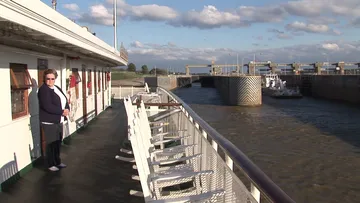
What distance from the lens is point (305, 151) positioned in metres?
14.5

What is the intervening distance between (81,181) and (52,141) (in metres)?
0.75

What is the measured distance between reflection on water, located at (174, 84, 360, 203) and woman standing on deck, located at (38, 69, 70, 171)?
19.5 ft

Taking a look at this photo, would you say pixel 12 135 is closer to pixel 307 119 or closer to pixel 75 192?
pixel 75 192

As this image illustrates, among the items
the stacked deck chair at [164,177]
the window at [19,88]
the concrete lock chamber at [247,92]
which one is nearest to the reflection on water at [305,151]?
the stacked deck chair at [164,177]

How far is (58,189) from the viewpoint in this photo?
4.75 meters

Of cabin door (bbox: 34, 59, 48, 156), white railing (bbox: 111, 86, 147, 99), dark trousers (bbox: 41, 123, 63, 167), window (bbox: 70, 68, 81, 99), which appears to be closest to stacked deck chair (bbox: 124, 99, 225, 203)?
dark trousers (bbox: 41, 123, 63, 167)

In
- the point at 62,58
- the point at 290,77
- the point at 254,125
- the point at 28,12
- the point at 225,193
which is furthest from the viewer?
the point at 290,77

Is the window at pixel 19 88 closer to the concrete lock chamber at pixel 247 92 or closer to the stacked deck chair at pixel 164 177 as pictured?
the stacked deck chair at pixel 164 177

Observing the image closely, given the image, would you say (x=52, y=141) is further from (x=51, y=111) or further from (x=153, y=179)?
(x=153, y=179)

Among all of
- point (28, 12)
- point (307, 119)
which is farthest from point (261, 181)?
point (307, 119)

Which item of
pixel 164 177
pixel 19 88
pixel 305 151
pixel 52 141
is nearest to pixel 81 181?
pixel 52 141

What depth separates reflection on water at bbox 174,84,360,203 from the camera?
9.73 meters

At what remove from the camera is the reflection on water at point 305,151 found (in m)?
9.73

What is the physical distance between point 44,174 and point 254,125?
59.0 ft
